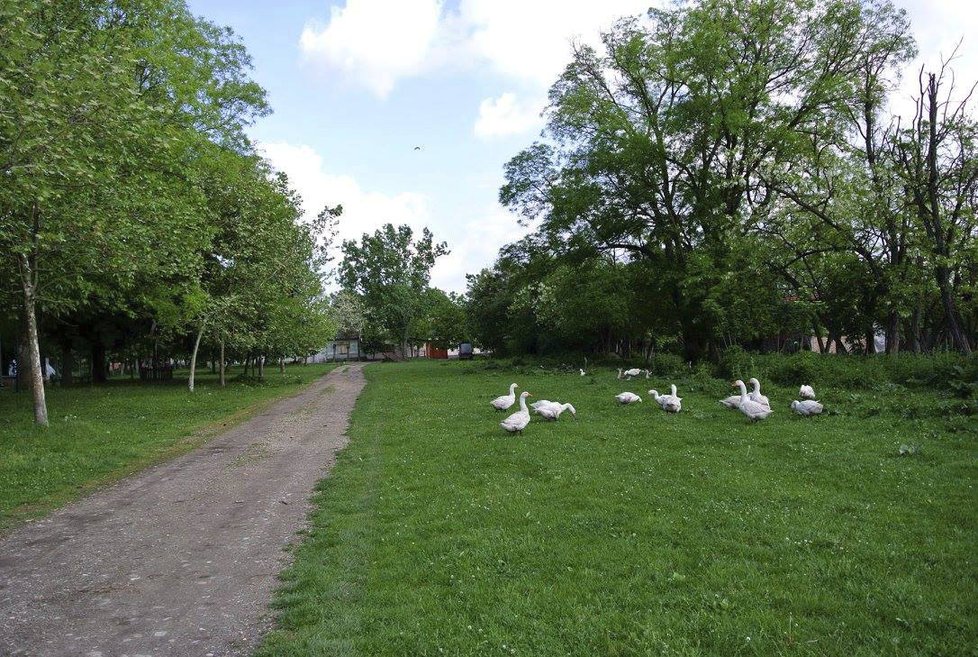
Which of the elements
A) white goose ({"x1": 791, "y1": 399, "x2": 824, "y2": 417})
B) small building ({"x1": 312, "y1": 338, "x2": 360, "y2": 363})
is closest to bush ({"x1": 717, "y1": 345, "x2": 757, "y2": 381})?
white goose ({"x1": 791, "y1": 399, "x2": 824, "y2": 417})

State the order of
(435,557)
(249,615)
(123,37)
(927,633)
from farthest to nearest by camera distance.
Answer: (123,37), (435,557), (249,615), (927,633)

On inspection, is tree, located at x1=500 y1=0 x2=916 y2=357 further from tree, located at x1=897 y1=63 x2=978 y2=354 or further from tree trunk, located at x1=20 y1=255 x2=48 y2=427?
tree trunk, located at x1=20 y1=255 x2=48 y2=427

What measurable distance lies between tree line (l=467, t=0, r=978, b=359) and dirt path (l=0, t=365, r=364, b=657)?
871 inches

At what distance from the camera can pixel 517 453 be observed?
11.8m

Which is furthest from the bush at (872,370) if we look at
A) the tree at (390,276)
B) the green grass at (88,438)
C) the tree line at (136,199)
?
the tree at (390,276)

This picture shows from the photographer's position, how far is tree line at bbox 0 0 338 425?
1054 cm

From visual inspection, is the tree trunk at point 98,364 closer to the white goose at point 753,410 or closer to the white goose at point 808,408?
the white goose at point 753,410

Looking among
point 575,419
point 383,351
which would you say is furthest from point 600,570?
→ point 383,351

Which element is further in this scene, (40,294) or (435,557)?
(40,294)

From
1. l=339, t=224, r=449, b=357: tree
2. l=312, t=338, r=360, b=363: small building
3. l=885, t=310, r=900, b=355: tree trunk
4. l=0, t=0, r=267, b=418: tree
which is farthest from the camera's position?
l=312, t=338, r=360, b=363: small building

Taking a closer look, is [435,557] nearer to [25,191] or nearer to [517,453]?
[517,453]

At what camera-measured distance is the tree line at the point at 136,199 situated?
34.6ft

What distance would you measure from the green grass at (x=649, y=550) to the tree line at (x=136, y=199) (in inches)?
299

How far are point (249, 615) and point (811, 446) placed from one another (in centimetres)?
982
